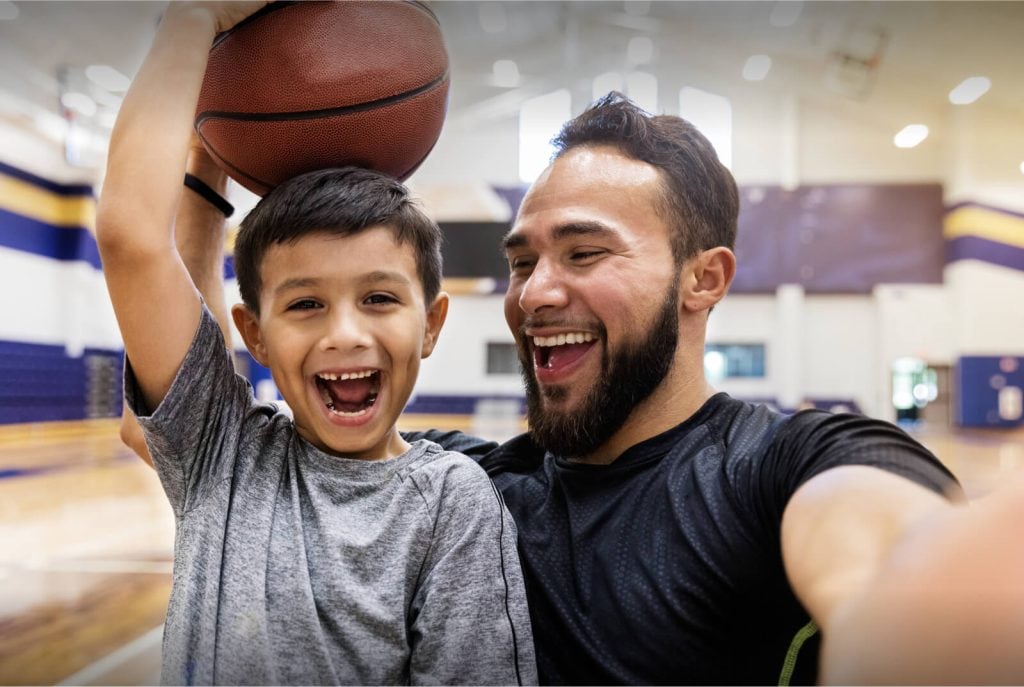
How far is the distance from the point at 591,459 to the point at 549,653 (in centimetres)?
23

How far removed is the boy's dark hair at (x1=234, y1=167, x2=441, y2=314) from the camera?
2.46 feet

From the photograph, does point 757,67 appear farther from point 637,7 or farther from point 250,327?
point 250,327

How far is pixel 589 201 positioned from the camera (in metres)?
0.86

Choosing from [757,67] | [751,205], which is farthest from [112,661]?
[757,67]

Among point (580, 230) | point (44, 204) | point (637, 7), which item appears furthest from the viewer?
point (44, 204)

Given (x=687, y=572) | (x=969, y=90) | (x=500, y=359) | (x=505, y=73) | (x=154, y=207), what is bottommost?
(x=687, y=572)

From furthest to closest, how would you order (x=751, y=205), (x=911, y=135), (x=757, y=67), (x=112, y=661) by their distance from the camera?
1. (x=751, y=205)
2. (x=911, y=135)
3. (x=757, y=67)
4. (x=112, y=661)

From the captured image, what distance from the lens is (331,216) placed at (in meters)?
0.74

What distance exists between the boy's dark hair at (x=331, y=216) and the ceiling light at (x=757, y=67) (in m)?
6.51

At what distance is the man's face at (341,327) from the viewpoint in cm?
74

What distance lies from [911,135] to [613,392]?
7082mm

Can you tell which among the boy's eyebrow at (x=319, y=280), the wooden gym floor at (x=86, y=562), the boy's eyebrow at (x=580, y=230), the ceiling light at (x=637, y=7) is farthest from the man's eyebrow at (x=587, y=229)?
the ceiling light at (x=637, y=7)

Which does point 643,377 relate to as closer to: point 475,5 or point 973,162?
point 475,5

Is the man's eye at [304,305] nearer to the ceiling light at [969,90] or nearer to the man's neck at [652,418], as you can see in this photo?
the man's neck at [652,418]
